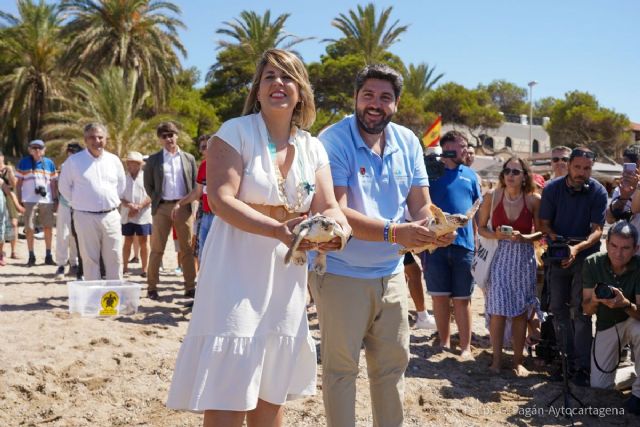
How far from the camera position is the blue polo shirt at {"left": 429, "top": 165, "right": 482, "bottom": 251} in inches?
235

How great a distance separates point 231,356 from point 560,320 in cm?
387

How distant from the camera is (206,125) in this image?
3719 cm

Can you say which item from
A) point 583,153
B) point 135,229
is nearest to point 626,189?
point 583,153

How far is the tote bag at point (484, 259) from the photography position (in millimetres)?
6062

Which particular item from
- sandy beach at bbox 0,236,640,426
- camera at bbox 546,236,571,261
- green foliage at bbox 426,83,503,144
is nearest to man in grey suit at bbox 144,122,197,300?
sandy beach at bbox 0,236,640,426

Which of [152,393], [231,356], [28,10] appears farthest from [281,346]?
[28,10]

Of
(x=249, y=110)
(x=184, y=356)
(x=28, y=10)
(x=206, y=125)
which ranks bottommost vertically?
(x=184, y=356)

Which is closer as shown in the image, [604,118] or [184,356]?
[184,356]

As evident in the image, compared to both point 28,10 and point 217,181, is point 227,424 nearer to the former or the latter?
point 217,181

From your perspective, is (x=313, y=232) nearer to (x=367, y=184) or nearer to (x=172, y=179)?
(x=367, y=184)

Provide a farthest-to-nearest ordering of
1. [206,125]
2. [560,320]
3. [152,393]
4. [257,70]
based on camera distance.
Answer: [206,125] < [560,320] < [152,393] < [257,70]

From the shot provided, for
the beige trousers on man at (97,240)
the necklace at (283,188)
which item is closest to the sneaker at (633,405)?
the necklace at (283,188)

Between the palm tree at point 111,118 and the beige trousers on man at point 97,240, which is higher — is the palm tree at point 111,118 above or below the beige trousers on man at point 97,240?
above

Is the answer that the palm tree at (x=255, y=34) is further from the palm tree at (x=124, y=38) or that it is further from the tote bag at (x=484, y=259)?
the tote bag at (x=484, y=259)
